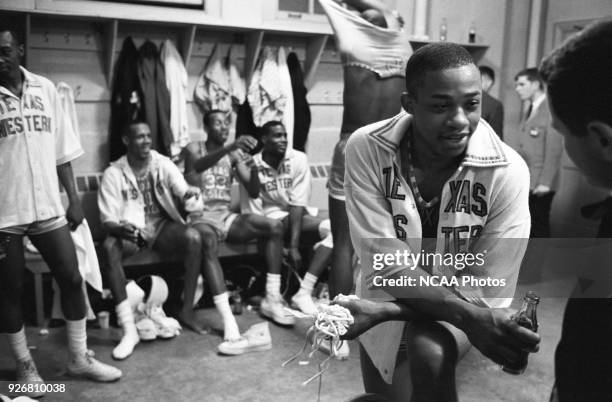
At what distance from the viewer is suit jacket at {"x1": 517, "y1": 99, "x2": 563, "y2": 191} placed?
4605 millimetres

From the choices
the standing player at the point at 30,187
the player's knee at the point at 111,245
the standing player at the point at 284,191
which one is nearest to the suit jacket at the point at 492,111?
the standing player at the point at 284,191

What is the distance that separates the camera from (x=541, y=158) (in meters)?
4.65

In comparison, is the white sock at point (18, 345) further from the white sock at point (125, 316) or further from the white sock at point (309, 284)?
the white sock at point (309, 284)

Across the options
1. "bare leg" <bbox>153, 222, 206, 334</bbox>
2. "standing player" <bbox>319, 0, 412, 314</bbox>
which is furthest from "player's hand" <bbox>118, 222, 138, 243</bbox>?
"standing player" <bbox>319, 0, 412, 314</bbox>

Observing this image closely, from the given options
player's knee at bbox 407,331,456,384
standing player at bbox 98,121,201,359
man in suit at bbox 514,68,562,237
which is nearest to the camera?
player's knee at bbox 407,331,456,384

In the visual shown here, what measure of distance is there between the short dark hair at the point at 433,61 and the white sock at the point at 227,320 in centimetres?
212

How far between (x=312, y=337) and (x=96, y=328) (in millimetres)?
2585

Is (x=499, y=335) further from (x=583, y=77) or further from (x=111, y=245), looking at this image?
(x=111, y=245)

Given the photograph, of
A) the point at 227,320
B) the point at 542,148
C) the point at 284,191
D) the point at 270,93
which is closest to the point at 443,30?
the point at 542,148

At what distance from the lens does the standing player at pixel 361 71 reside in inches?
100

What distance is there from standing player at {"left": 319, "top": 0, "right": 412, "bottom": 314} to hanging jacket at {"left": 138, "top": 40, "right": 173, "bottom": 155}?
1.82m

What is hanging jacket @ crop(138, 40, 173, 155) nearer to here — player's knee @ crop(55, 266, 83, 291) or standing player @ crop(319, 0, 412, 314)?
player's knee @ crop(55, 266, 83, 291)

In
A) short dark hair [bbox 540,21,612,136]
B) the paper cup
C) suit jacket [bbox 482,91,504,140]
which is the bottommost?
the paper cup

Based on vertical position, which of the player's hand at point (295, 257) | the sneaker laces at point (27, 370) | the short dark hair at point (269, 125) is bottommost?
the sneaker laces at point (27, 370)
